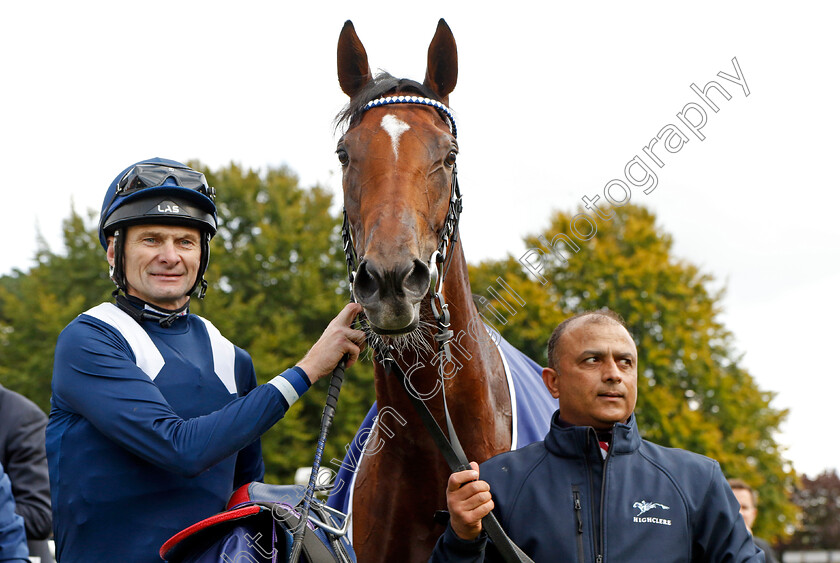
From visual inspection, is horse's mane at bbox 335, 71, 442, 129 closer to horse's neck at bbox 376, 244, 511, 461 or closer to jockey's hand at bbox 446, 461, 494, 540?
horse's neck at bbox 376, 244, 511, 461

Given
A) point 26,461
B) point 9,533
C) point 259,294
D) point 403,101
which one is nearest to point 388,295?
point 403,101

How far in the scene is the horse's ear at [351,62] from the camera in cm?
352

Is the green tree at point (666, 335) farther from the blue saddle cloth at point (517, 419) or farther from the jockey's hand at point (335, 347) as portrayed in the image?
the jockey's hand at point (335, 347)

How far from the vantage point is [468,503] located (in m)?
2.41

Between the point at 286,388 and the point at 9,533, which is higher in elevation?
the point at 286,388

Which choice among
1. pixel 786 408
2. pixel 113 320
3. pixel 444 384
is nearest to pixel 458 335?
pixel 444 384

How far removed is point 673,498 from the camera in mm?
2555

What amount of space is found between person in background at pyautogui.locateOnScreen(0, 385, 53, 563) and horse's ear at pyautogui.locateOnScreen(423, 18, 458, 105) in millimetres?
3643

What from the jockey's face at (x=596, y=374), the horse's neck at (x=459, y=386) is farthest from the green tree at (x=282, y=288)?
the jockey's face at (x=596, y=374)

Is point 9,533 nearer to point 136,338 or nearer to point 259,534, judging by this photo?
point 136,338

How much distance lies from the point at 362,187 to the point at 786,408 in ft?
79.0

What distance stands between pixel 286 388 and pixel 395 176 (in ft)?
2.87

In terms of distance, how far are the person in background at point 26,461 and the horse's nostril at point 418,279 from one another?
12.3 ft

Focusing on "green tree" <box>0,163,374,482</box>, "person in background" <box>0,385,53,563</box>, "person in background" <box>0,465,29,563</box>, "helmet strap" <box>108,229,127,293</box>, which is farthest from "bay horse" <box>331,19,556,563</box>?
"green tree" <box>0,163,374,482</box>
